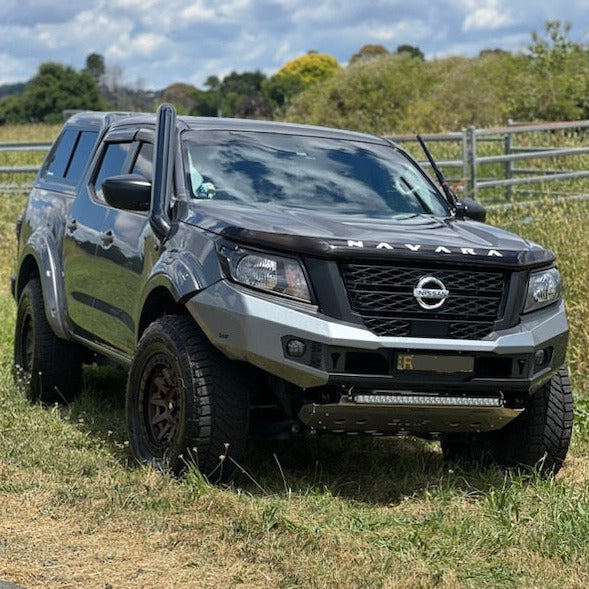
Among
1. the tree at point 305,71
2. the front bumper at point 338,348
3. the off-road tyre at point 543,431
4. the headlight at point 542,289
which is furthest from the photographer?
the tree at point 305,71

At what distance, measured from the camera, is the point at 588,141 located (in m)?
23.3

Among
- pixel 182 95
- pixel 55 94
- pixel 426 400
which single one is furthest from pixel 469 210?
pixel 182 95

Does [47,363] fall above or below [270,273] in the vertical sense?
below

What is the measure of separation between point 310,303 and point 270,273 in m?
0.22

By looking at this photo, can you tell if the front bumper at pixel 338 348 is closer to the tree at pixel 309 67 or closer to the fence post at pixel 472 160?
the fence post at pixel 472 160

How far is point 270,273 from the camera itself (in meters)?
5.97

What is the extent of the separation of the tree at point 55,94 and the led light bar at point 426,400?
75043 mm

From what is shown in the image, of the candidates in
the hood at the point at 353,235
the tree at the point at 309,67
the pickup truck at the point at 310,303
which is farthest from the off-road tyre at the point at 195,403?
the tree at the point at 309,67

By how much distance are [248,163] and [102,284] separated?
113cm

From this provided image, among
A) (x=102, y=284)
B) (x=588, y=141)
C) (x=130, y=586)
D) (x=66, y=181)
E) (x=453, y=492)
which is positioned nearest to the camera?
(x=130, y=586)

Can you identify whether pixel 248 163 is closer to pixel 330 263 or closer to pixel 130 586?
pixel 330 263

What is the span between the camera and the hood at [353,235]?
593cm

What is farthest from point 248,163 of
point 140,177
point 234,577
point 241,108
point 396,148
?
point 241,108

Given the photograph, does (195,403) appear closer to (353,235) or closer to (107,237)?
(353,235)
